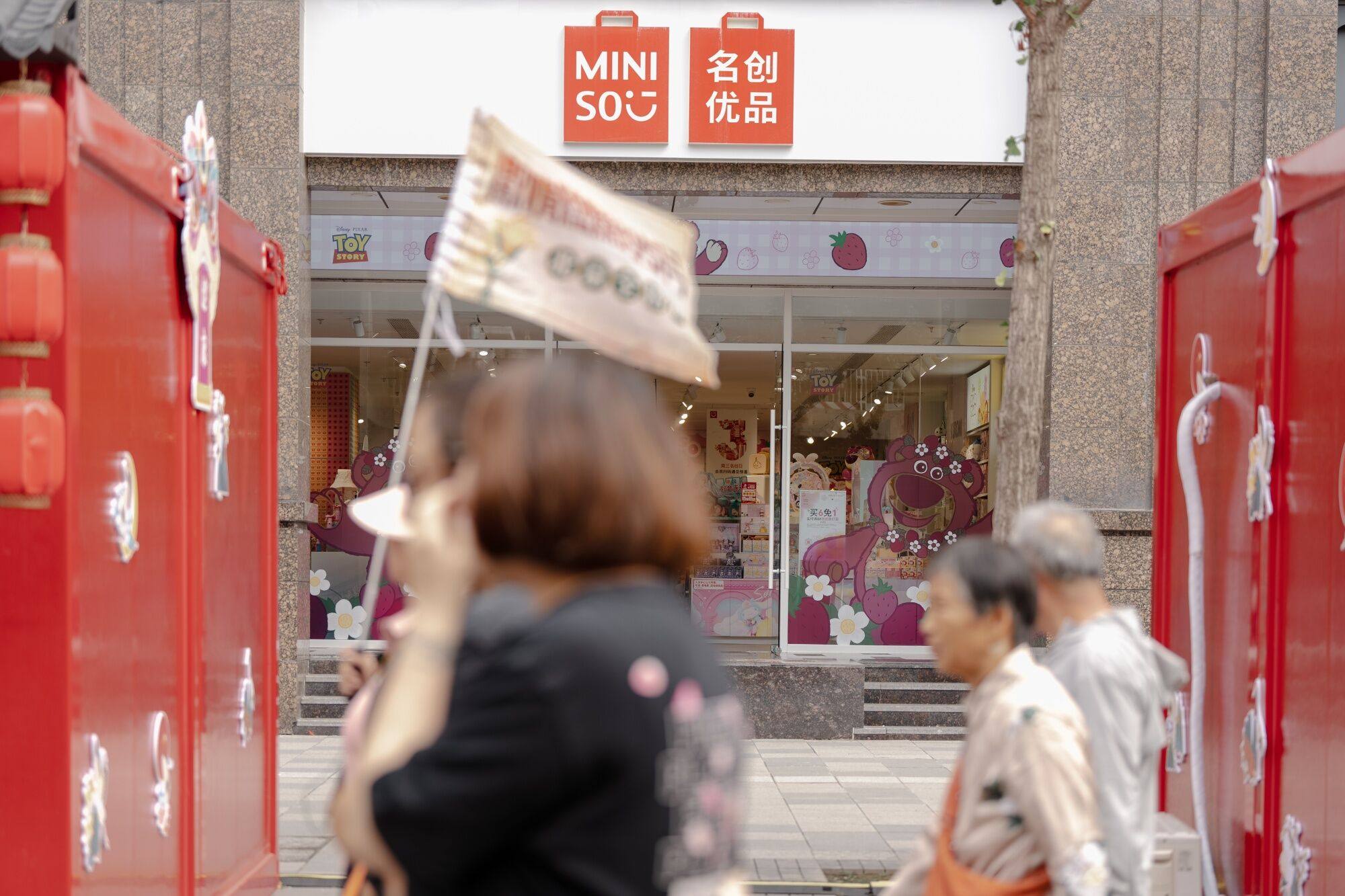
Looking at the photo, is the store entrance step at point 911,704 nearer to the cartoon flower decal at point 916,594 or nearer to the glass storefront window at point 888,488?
the glass storefront window at point 888,488

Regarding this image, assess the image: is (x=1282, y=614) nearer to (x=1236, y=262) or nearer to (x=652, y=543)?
(x=1236, y=262)

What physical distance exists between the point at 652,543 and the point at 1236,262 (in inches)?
163

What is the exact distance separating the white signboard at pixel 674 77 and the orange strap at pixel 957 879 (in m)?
7.88

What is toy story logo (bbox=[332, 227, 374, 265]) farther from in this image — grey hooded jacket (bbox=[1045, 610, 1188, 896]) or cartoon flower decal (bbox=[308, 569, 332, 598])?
grey hooded jacket (bbox=[1045, 610, 1188, 896])

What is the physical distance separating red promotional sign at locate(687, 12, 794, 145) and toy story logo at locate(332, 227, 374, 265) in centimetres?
269

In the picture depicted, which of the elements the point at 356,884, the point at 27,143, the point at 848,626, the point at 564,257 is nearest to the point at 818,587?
the point at 848,626

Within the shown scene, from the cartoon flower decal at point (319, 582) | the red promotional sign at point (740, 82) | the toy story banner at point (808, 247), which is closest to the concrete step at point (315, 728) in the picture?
the cartoon flower decal at point (319, 582)

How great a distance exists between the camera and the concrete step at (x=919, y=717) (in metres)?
9.99

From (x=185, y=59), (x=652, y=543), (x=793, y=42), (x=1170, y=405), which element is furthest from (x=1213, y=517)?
(x=185, y=59)

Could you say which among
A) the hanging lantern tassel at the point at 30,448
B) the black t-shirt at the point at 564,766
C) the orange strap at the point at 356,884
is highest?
the hanging lantern tassel at the point at 30,448

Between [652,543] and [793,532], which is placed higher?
[652,543]

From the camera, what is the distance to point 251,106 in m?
9.88

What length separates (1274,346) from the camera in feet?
14.7

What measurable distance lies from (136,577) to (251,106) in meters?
6.71
